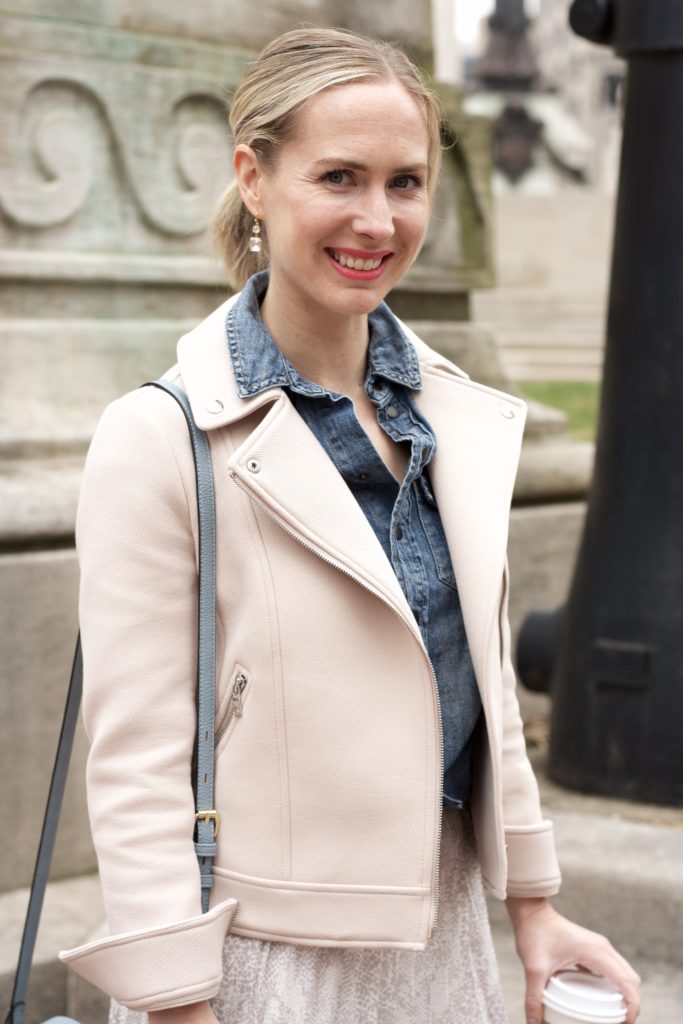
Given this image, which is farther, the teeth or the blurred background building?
the blurred background building

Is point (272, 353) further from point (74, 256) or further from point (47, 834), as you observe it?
point (74, 256)

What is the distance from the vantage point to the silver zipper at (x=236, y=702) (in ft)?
5.62

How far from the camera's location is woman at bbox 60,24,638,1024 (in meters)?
1.67

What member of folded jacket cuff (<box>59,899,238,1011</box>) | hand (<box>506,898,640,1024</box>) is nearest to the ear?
folded jacket cuff (<box>59,899,238,1011</box>)

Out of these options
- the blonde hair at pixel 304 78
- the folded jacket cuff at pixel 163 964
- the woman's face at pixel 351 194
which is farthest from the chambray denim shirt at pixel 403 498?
the folded jacket cuff at pixel 163 964

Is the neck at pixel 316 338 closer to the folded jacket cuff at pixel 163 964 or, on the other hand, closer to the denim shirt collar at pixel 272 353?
the denim shirt collar at pixel 272 353

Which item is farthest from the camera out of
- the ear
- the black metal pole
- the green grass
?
the green grass

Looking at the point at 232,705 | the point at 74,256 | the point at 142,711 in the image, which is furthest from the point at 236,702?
the point at 74,256

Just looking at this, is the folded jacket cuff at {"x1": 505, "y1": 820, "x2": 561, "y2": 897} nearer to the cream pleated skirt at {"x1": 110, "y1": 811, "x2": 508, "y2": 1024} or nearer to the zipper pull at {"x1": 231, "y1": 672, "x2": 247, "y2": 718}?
the cream pleated skirt at {"x1": 110, "y1": 811, "x2": 508, "y2": 1024}

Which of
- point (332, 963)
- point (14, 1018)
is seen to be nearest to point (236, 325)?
point (332, 963)

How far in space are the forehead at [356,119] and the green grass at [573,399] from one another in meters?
7.20

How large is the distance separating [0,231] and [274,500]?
2.23 metres

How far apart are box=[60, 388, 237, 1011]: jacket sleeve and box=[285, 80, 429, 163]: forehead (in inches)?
15.4

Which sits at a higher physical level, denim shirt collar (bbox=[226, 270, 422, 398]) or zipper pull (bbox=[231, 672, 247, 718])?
denim shirt collar (bbox=[226, 270, 422, 398])
